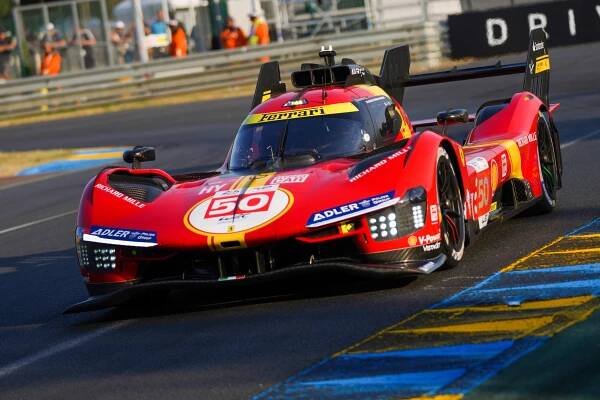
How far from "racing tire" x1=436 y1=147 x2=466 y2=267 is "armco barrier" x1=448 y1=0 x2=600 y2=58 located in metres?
21.4

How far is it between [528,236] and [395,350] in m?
3.76

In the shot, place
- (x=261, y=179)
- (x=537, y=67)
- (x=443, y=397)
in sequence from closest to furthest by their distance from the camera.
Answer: (x=443, y=397) < (x=261, y=179) < (x=537, y=67)

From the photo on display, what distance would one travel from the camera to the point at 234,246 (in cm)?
812

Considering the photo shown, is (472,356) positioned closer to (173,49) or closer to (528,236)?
(528,236)

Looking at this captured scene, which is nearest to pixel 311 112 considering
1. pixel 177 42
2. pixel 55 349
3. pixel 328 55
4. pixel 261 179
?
pixel 261 179

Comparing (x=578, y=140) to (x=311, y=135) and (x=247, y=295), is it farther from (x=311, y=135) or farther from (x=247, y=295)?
(x=247, y=295)

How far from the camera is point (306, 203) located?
27.1ft

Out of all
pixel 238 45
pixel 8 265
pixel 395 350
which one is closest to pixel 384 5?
pixel 238 45

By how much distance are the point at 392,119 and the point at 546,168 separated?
73.4 inches

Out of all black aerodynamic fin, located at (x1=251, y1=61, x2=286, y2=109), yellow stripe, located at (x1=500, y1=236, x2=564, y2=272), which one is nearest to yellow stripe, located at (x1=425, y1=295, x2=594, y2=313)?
yellow stripe, located at (x1=500, y1=236, x2=564, y2=272)

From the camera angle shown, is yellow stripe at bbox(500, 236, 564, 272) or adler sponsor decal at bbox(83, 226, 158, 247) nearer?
adler sponsor decal at bbox(83, 226, 158, 247)

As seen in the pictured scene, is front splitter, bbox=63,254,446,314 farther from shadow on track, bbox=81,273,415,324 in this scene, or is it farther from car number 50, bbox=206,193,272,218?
car number 50, bbox=206,193,272,218

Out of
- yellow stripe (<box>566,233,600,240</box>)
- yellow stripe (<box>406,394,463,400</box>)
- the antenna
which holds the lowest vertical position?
yellow stripe (<box>566,233,600,240</box>)

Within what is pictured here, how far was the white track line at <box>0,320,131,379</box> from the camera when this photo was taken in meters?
7.39
